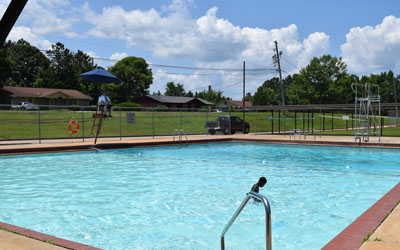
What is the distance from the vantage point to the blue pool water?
5996 mm

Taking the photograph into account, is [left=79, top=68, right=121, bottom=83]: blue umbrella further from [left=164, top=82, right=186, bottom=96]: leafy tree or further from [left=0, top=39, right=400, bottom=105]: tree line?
[left=164, top=82, right=186, bottom=96]: leafy tree

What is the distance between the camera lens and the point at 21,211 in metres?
7.36

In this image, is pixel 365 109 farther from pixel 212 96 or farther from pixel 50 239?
pixel 212 96

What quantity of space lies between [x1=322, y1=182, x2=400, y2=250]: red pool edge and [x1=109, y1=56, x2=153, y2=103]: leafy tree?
71.9 metres

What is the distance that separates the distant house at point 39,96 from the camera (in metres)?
55.8

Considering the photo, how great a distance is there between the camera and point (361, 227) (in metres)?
4.63

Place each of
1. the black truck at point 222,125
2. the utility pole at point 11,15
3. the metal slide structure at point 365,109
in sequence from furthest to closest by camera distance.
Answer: the black truck at point 222,125 < the metal slide structure at point 365,109 < the utility pole at point 11,15

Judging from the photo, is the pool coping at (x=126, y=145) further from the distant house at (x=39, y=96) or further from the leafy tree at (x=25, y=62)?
the leafy tree at (x=25, y=62)

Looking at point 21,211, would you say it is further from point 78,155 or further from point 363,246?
point 78,155

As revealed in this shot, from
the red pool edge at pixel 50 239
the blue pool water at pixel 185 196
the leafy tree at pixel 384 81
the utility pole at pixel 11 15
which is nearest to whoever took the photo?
the utility pole at pixel 11 15

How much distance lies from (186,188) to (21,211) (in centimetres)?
399

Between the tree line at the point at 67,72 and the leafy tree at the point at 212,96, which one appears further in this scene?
the leafy tree at the point at 212,96

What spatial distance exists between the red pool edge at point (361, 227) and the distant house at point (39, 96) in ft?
194

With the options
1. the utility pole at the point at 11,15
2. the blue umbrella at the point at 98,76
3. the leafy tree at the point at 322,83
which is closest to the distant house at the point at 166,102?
the leafy tree at the point at 322,83
